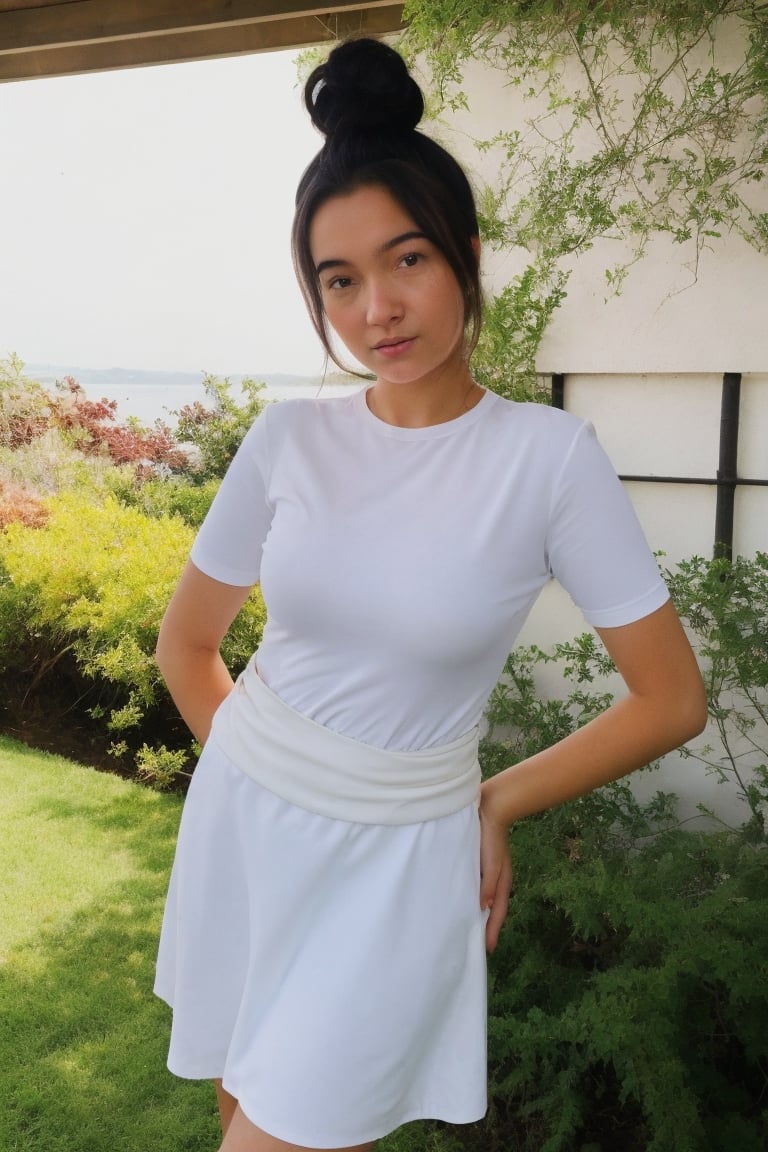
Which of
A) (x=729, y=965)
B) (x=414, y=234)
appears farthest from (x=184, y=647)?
(x=729, y=965)

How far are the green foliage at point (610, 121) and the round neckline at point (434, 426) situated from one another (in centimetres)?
165

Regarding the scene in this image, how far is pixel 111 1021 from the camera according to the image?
8.32 ft

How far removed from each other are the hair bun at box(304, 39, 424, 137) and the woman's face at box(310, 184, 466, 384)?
93 millimetres

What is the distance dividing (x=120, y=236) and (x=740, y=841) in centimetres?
745

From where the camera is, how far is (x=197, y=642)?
4.50ft

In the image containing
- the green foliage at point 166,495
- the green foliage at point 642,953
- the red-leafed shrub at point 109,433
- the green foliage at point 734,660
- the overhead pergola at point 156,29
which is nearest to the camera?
the green foliage at point 642,953

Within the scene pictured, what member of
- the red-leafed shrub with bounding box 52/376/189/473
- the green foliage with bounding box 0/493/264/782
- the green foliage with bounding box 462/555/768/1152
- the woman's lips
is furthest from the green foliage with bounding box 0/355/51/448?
the woman's lips

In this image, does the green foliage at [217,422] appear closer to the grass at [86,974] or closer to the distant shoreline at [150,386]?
the distant shoreline at [150,386]

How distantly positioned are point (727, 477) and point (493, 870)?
6.29 ft

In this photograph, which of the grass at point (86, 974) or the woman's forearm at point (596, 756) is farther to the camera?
the grass at point (86, 974)

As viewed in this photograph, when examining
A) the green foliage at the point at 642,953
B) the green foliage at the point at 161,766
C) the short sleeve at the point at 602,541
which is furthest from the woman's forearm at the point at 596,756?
the green foliage at the point at 161,766

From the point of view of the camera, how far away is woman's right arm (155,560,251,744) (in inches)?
52.4

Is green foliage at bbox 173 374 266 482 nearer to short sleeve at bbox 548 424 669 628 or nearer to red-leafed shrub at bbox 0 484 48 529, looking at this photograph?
red-leafed shrub at bbox 0 484 48 529

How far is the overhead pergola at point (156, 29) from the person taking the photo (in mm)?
2990
